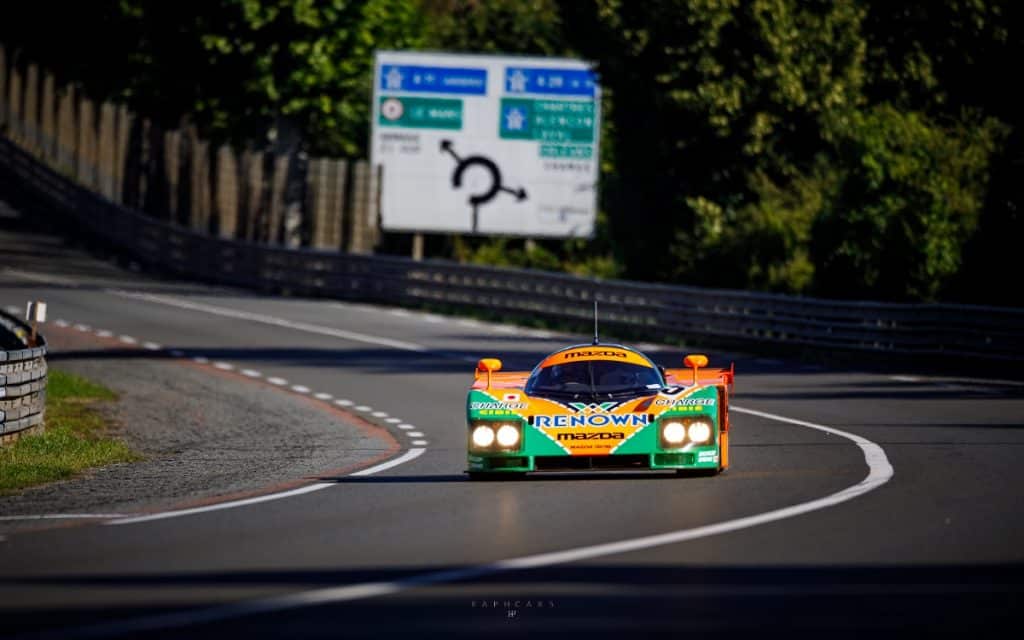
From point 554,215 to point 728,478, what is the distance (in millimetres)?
33003

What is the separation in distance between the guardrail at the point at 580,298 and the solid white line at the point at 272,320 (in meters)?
3.96

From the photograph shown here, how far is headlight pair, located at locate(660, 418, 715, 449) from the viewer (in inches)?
615

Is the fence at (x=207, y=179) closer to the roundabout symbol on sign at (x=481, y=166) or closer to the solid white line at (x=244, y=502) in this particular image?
the roundabout symbol on sign at (x=481, y=166)

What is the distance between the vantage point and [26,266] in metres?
50.1

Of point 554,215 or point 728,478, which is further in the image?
point 554,215

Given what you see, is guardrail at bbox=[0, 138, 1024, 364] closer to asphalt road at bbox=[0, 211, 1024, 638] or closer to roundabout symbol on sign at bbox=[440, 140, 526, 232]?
roundabout symbol on sign at bbox=[440, 140, 526, 232]

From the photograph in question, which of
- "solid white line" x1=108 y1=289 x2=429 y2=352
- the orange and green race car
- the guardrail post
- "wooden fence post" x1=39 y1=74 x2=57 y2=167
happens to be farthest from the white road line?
"wooden fence post" x1=39 y1=74 x2=57 y2=167

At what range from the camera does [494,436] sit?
15.9 meters

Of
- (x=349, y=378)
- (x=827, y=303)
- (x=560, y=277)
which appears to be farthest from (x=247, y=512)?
(x=560, y=277)

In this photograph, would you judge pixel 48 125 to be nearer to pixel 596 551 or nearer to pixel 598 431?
pixel 598 431

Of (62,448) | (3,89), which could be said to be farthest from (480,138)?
(3,89)

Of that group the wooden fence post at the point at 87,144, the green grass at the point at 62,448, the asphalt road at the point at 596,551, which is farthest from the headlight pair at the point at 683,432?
the wooden fence post at the point at 87,144

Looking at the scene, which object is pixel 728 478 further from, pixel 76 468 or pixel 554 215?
pixel 554 215

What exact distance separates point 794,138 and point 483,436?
27439 millimetres
